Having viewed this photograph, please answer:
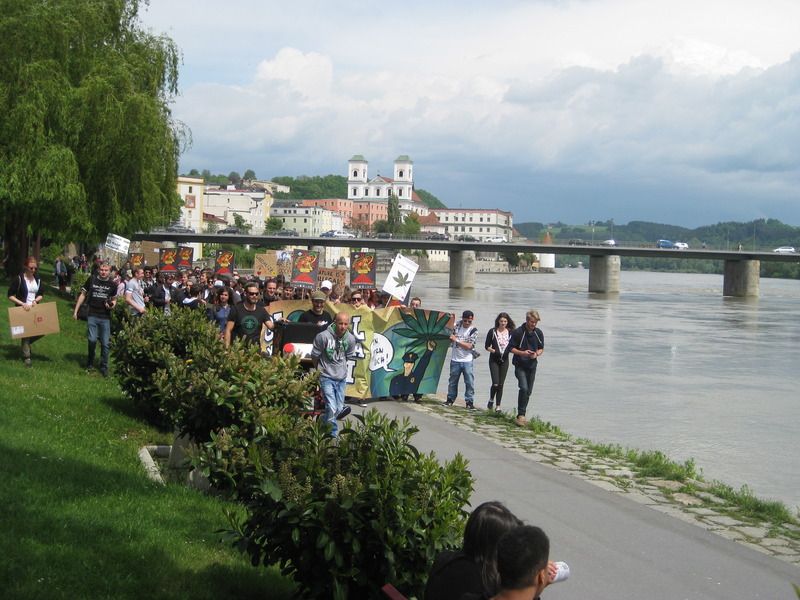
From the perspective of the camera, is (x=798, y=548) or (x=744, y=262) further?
(x=744, y=262)

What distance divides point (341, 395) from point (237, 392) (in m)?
3.89

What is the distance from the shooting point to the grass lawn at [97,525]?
17.9ft

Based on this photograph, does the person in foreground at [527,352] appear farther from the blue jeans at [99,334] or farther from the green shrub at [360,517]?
the green shrub at [360,517]

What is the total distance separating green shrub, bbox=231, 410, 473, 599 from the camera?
16.0ft

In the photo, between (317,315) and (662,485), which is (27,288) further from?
(662,485)

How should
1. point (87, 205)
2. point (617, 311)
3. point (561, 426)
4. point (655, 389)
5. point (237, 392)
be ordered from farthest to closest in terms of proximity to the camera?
point (617, 311) → point (87, 205) → point (655, 389) → point (561, 426) → point (237, 392)

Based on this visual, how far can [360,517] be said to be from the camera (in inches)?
195

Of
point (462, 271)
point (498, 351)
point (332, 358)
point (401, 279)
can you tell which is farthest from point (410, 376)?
point (462, 271)

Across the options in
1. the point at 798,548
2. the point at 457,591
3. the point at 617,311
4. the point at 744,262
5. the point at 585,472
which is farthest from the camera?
the point at 744,262

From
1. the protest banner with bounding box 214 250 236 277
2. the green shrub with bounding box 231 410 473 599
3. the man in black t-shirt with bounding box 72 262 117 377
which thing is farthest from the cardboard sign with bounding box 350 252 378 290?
the green shrub with bounding box 231 410 473 599

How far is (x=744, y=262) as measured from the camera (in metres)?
107

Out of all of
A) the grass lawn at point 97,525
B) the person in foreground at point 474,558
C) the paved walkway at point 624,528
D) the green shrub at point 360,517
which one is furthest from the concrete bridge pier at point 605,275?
the person in foreground at point 474,558

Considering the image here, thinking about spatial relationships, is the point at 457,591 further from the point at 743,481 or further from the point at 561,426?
the point at 561,426

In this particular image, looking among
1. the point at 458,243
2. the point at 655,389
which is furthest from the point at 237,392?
the point at 458,243
